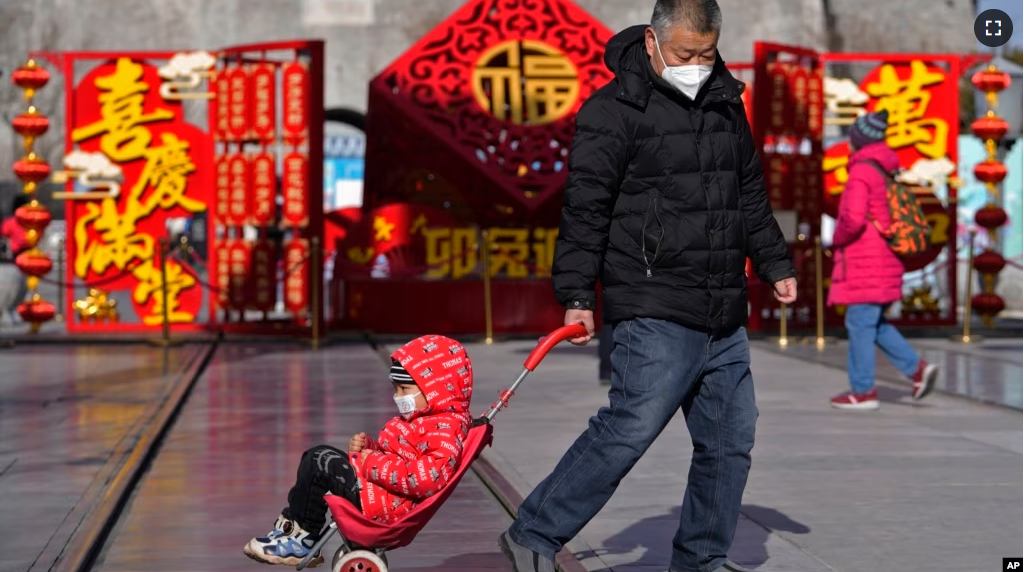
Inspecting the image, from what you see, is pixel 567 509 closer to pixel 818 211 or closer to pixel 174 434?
pixel 174 434

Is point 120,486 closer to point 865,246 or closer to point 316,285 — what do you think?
point 865,246

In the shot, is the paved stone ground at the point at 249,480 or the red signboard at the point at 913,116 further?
the red signboard at the point at 913,116

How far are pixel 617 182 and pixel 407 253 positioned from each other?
47.6ft

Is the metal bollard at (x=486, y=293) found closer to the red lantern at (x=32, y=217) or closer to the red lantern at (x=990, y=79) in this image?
the red lantern at (x=32, y=217)

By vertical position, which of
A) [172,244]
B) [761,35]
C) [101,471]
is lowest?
[101,471]

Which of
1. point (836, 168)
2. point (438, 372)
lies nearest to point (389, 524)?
point (438, 372)

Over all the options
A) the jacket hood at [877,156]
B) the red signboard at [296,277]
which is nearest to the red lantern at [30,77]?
the red signboard at [296,277]

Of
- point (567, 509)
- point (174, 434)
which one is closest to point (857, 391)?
point (174, 434)

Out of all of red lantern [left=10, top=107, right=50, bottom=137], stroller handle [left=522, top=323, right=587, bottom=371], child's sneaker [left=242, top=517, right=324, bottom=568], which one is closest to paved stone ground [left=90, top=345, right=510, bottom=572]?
child's sneaker [left=242, top=517, right=324, bottom=568]

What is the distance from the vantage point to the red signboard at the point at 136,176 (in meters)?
19.7

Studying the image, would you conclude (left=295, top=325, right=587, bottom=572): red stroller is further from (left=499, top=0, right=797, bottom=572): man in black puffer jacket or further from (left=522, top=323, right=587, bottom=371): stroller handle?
(left=499, top=0, right=797, bottom=572): man in black puffer jacket

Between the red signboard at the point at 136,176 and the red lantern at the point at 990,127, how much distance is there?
8447 mm

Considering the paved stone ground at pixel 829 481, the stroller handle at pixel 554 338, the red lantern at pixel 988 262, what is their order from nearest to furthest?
the stroller handle at pixel 554 338 < the paved stone ground at pixel 829 481 < the red lantern at pixel 988 262

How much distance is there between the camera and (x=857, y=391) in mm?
12445
